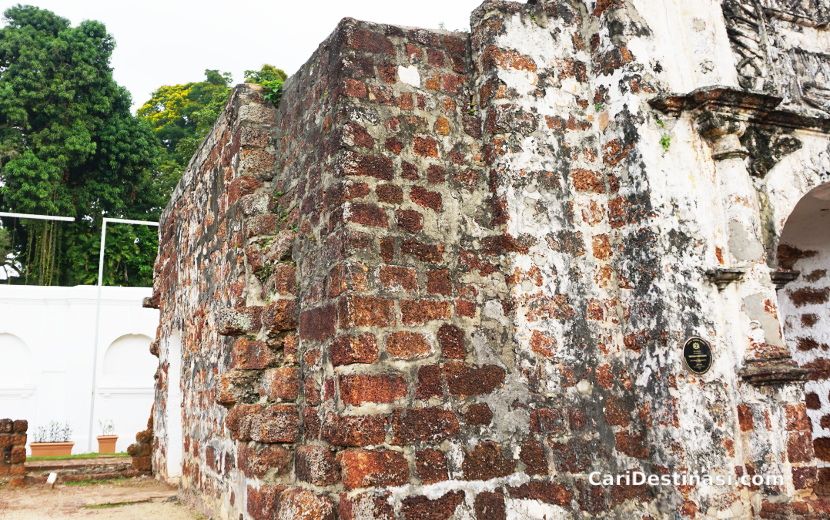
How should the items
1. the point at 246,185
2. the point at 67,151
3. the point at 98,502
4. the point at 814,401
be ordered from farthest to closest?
the point at 67,151, the point at 98,502, the point at 814,401, the point at 246,185

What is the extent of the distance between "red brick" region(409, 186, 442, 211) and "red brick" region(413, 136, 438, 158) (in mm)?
208

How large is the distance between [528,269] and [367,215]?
90cm

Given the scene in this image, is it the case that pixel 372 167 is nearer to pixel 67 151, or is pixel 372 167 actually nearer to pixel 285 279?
pixel 285 279

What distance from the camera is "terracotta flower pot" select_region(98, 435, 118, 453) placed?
14.8m

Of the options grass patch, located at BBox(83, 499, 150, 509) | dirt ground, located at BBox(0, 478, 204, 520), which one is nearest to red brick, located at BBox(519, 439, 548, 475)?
dirt ground, located at BBox(0, 478, 204, 520)

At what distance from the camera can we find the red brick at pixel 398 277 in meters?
3.24

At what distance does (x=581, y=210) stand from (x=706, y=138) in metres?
0.82

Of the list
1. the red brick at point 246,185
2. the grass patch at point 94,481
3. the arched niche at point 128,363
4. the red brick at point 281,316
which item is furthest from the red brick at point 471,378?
the arched niche at point 128,363

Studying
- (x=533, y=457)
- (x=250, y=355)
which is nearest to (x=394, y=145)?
(x=250, y=355)

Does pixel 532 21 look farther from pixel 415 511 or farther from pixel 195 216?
pixel 195 216

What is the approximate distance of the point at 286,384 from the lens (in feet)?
11.7

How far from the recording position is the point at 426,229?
3.44m

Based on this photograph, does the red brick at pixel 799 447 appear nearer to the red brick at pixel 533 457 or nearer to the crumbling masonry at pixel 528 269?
the crumbling masonry at pixel 528 269

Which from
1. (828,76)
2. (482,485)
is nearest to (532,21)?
(828,76)
